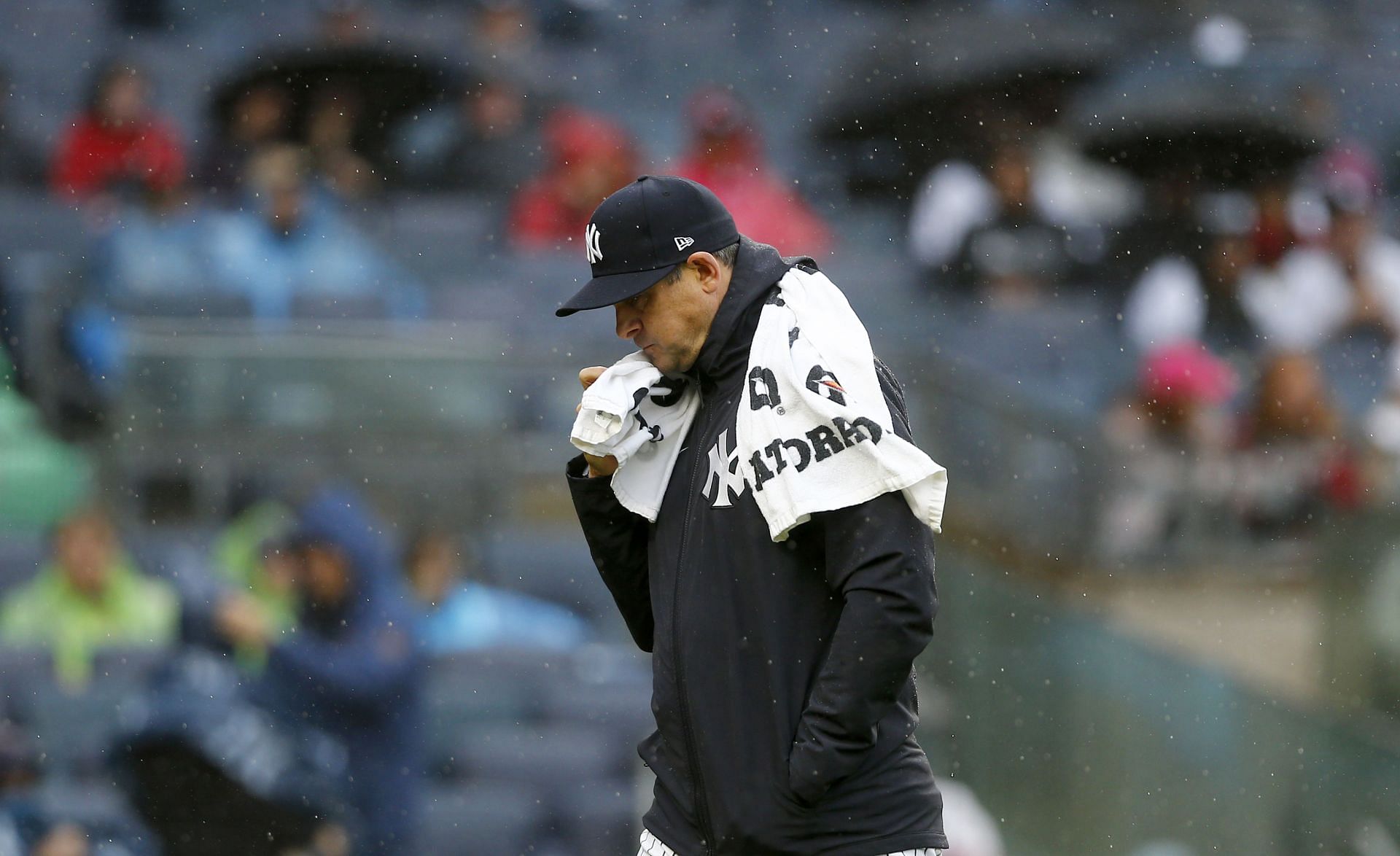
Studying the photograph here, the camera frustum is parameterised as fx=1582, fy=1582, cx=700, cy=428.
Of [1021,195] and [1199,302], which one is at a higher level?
[1021,195]

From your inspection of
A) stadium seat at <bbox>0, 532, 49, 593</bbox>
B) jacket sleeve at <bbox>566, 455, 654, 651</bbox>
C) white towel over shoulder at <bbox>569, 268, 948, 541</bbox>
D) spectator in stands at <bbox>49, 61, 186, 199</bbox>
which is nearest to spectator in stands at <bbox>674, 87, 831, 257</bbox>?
spectator in stands at <bbox>49, 61, 186, 199</bbox>

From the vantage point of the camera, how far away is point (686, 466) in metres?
2.20

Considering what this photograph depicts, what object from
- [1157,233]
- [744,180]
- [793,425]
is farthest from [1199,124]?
[793,425]

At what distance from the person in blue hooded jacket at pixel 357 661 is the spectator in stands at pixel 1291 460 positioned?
313cm

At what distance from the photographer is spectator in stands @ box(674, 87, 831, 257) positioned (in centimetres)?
675

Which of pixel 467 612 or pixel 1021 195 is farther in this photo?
pixel 1021 195

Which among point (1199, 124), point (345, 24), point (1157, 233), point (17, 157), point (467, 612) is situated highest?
point (345, 24)

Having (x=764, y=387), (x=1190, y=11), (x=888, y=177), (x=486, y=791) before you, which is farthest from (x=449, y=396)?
(x=1190, y=11)

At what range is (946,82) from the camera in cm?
802

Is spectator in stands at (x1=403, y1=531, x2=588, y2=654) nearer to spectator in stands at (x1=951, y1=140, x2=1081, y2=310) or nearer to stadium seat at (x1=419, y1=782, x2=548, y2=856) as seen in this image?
stadium seat at (x1=419, y1=782, x2=548, y2=856)

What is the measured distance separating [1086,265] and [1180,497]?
154 cm

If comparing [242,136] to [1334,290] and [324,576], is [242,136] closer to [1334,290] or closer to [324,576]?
[324,576]

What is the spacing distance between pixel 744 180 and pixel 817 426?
16.5ft

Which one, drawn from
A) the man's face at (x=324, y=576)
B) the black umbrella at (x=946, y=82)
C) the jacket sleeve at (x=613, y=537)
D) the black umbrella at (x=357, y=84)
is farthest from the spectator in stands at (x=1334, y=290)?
the jacket sleeve at (x=613, y=537)
